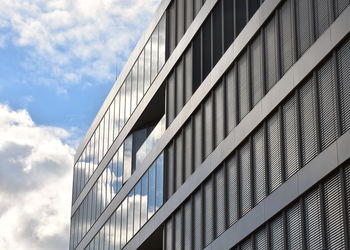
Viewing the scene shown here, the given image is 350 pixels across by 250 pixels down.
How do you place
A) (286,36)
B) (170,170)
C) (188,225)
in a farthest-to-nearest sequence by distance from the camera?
(170,170) → (188,225) → (286,36)

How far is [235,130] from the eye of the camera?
3403 centimetres

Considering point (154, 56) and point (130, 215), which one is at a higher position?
point (154, 56)

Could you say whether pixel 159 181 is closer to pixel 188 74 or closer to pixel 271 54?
pixel 188 74

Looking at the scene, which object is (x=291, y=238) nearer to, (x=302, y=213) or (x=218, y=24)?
(x=302, y=213)

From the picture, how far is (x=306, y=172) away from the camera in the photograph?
27.4m

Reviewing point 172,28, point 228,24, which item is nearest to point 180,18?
point 172,28

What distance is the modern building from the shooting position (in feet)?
87.6

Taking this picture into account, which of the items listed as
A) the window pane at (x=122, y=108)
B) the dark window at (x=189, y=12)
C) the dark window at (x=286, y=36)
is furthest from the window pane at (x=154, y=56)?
the dark window at (x=286, y=36)

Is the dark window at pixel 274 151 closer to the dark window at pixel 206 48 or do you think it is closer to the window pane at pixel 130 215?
the dark window at pixel 206 48

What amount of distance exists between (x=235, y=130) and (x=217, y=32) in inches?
232

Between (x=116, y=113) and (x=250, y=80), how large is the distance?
79.3ft

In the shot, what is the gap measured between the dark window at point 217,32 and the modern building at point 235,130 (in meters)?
0.09

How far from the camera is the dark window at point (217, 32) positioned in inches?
1483

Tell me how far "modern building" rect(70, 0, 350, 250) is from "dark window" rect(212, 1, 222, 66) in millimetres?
88
